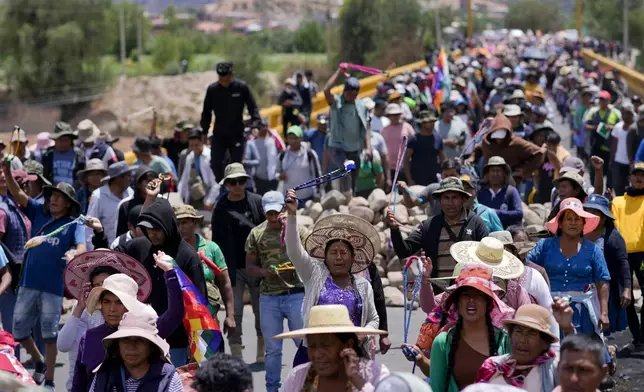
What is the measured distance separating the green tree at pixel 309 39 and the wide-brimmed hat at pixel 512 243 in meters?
118

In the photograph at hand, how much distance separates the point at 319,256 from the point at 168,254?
0.98 metres

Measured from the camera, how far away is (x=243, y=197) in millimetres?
11297

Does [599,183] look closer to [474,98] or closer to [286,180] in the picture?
[286,180]

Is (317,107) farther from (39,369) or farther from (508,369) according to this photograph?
(508,369)

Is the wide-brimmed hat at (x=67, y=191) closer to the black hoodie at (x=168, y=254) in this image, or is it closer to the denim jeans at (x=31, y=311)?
Result: the denim jeans at (x=31, y=311)

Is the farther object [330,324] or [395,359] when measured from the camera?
[395,359]

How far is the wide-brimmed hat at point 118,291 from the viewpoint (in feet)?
23.1

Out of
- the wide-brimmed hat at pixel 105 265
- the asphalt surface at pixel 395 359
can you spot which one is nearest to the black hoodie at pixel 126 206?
the asphalt surface at pixel 395 359

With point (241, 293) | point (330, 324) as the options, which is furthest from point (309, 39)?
point (330, 324)

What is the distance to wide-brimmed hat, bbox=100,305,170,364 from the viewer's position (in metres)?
6.40

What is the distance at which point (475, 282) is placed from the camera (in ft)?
22.1

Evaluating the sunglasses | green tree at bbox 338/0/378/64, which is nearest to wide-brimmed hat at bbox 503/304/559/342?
the sunglasses

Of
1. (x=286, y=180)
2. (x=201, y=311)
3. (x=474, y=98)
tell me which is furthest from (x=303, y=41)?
(x=201, y=311)

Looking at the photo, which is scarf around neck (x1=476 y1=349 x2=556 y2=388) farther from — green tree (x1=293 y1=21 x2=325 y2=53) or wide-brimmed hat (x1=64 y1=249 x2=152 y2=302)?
green tree (x1=293 y1=21 x2=325 y2=53)
